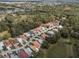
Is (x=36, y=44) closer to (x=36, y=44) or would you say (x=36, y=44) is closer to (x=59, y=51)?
(x=36, y=44)

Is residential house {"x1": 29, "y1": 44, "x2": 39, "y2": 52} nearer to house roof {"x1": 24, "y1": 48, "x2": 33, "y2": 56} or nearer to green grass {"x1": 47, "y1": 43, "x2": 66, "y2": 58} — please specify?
house roof {"x1": 24, "y1": 48, "x2": 33, "y2": 56}

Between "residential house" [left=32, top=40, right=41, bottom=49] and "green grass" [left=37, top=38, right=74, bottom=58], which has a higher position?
"residential house" [left=32, top=40, right=41, bottom=49]

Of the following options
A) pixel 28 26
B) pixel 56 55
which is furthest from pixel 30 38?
pixel 56 55

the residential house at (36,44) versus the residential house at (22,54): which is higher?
the residential house at (36,44)

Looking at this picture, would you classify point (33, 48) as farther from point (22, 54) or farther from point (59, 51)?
point (59, 51)

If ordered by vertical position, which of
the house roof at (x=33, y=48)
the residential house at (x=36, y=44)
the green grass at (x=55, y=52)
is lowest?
the green grass at (x=55, y=52)

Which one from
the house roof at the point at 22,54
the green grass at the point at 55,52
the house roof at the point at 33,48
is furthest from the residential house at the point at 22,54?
the green grass at the point at 55,52

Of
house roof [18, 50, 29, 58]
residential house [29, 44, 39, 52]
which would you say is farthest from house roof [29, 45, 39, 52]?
house roof [18, 50, 29, 58]

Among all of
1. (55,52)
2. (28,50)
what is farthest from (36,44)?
(55,52)

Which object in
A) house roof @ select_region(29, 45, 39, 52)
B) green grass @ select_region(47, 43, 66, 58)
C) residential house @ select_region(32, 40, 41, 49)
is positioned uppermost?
residential house @ select_region(32, 40, 41, 49)

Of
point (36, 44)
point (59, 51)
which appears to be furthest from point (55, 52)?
point (36, 44)

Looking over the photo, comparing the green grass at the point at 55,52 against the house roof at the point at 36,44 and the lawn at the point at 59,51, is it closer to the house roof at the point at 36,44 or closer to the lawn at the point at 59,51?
the lawn at the point at 59,51
